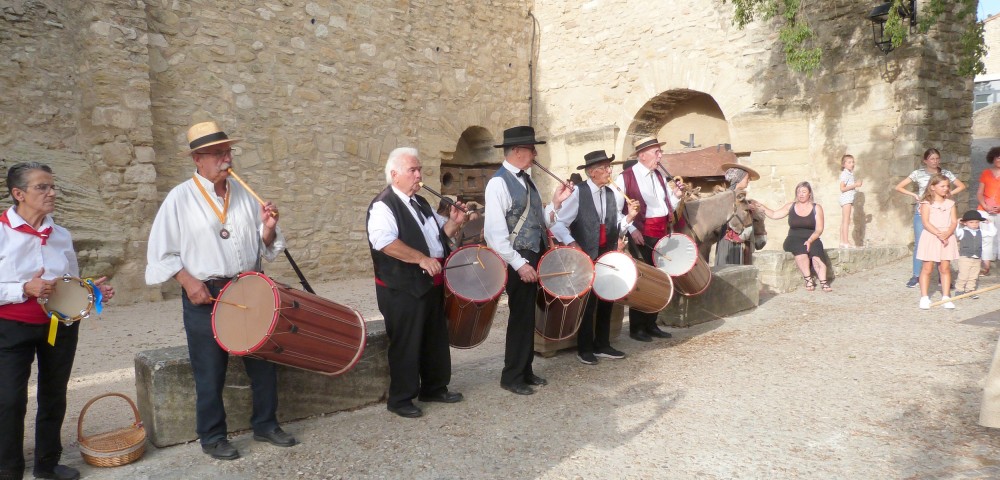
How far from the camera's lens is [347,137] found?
9.20 meters

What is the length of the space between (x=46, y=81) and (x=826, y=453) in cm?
746

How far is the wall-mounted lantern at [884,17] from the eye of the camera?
7889 millimetres

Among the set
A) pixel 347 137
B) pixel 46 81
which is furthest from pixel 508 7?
pixel 46 81

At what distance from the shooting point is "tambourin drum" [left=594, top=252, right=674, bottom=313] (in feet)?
14.2

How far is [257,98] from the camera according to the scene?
830 cm

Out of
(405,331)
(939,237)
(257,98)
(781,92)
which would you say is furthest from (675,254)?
(257,98)

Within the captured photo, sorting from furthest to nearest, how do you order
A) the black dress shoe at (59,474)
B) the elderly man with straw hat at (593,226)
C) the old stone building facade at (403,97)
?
1. the old stone building facade at (403,97)
2. the elderly man with straw hat at (593,226)
3. the black dress shoe at (59,474)

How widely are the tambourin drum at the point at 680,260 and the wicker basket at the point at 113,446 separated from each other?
3.51m

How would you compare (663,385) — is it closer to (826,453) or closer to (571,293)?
(571,293)

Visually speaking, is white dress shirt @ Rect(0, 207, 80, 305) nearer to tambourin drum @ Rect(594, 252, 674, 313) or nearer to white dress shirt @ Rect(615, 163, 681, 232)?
tambourin drum @ Rect(594, 252, 674, 313)

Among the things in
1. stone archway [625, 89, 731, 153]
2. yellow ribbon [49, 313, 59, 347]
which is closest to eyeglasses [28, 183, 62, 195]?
yellow ribbon [49, 313, 59, 347]

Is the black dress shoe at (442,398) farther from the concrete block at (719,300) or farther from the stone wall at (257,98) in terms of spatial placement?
the stone wall at (257,98)

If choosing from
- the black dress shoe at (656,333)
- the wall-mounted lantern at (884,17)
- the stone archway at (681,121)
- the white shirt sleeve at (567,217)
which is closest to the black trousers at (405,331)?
the white shirt sleeve at (567,217)

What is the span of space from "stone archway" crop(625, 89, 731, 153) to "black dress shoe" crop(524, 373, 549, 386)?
7517 millimetres
